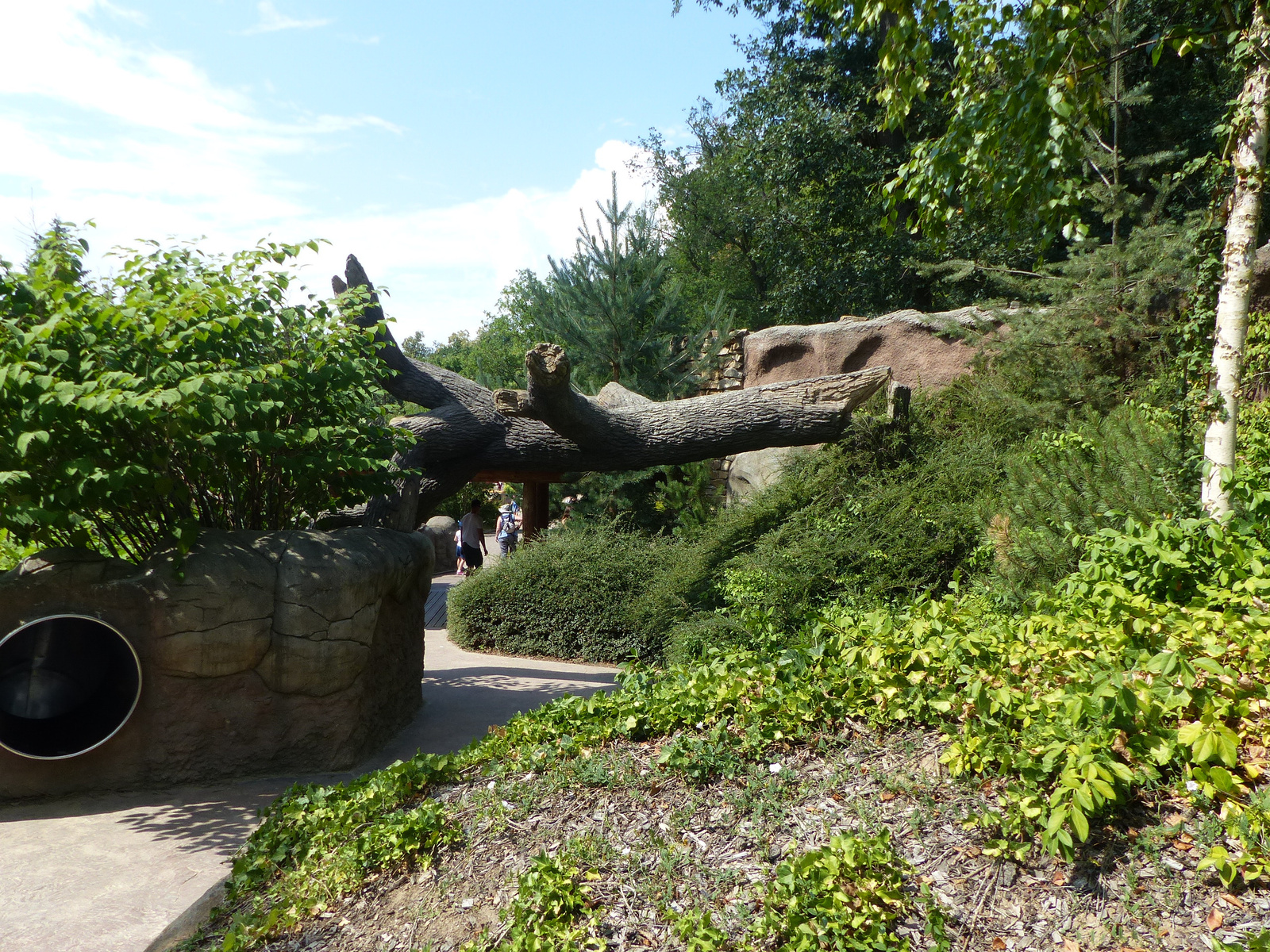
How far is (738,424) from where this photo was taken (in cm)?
861

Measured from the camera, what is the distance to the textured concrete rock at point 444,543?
68.9 feet

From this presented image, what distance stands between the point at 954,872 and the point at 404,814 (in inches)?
73.3

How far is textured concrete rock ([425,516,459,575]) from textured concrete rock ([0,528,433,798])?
15.1m

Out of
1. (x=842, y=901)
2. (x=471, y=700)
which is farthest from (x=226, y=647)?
(x=842, y=901)

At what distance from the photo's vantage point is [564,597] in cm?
952

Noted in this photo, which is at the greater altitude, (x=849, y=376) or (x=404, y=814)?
(x=849, y=376)

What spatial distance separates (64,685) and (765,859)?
14.7ft

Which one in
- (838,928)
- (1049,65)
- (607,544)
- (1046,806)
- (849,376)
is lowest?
(838,928)

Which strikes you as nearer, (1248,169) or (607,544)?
(1248,169)

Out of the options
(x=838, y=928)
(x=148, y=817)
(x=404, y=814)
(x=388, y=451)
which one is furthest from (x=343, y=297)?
(x=838, y=928)

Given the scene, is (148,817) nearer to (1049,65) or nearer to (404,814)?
(404,814)

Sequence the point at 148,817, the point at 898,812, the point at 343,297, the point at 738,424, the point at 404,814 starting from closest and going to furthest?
1. the point at 898,812
2. the point at 404,814
3. the point at 148,817
4. the point at 343,297
5. the point at 738,424

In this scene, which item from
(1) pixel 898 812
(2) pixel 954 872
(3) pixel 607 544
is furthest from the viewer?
(3) pixel 607 544

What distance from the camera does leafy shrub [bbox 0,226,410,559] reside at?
176 inches
